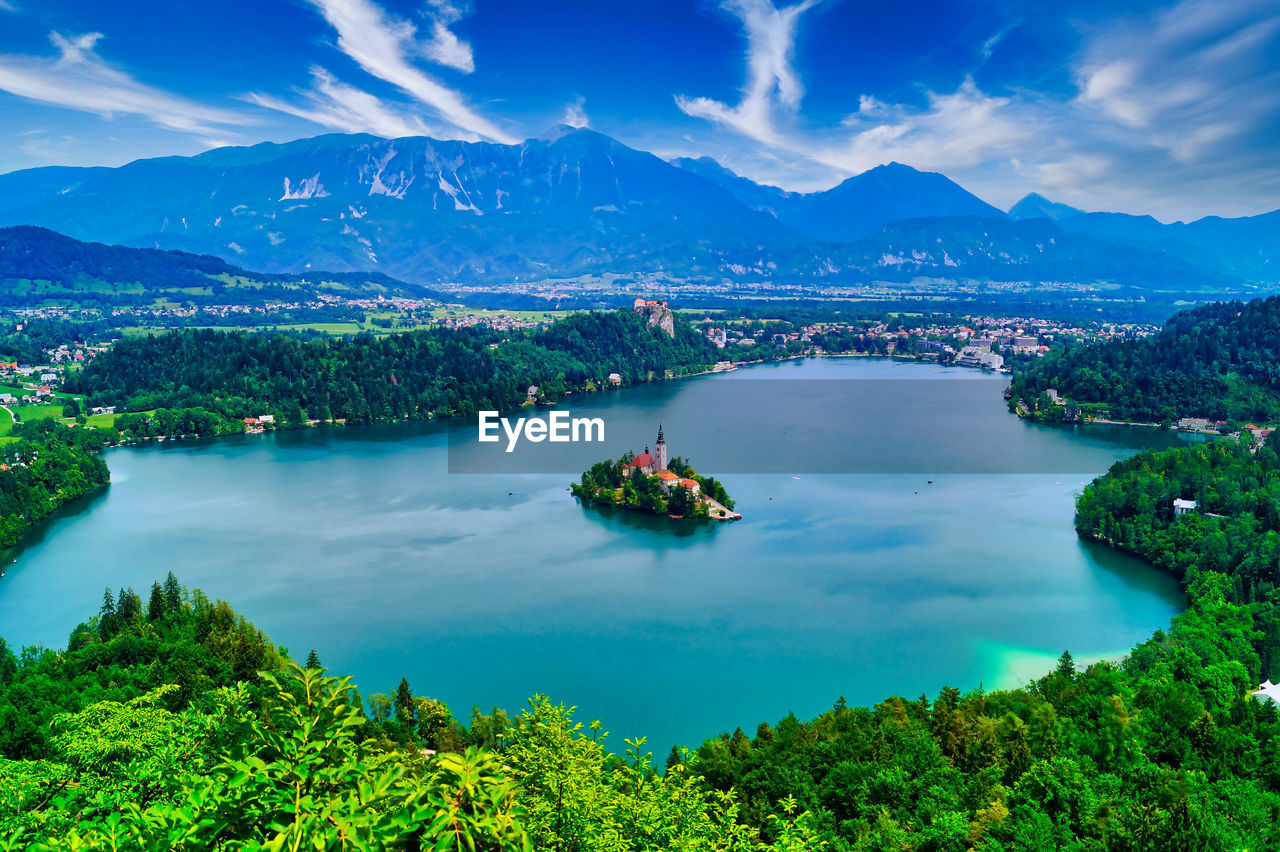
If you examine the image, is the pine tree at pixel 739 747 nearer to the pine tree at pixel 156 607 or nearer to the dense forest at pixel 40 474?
the pine tree at pixel 156 607

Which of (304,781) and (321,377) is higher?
(304,781)

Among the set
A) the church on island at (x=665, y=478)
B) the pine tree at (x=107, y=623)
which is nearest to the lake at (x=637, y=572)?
the church on island at (x=665, y=478)

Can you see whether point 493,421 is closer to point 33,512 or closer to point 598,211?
point 33,512

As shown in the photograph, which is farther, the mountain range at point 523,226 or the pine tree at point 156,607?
the mountain range at point 523,226

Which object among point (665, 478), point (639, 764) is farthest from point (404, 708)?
point (665, 478)

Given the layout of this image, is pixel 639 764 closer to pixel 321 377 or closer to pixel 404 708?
pixel 404 708

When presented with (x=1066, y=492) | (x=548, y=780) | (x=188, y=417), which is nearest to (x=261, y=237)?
(x=188, y=417)
